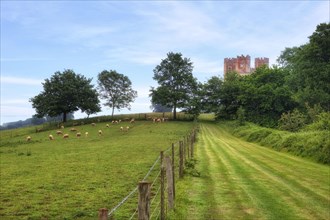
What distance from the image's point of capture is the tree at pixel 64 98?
95631 mm

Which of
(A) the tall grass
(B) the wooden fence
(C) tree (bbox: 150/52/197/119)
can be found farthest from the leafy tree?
(B) the wooden fence

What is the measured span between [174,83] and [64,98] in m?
28.9

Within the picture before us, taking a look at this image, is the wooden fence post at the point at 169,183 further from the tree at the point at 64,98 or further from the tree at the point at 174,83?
the tree at the point at 64,98

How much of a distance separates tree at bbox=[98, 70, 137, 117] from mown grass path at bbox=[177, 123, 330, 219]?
305 ft

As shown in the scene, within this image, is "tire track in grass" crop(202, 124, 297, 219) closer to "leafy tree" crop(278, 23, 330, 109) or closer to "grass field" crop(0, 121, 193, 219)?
"grass field" crop(0, 121, 193, 219)

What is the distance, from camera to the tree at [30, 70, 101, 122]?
95631 millimetres

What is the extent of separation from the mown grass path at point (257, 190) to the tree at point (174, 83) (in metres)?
63.3

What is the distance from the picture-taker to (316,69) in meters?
68.1

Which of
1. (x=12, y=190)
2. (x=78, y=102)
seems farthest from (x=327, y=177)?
(x=78, y=102)

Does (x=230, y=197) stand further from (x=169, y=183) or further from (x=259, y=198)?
(x=169, y=183)

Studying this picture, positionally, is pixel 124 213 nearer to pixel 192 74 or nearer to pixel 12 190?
pixel 12 190

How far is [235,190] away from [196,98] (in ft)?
248

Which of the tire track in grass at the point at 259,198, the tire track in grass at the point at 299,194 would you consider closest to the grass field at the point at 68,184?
the tire track in grass at the point at 259,198

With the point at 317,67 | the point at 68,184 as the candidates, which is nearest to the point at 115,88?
the point at 317,67
